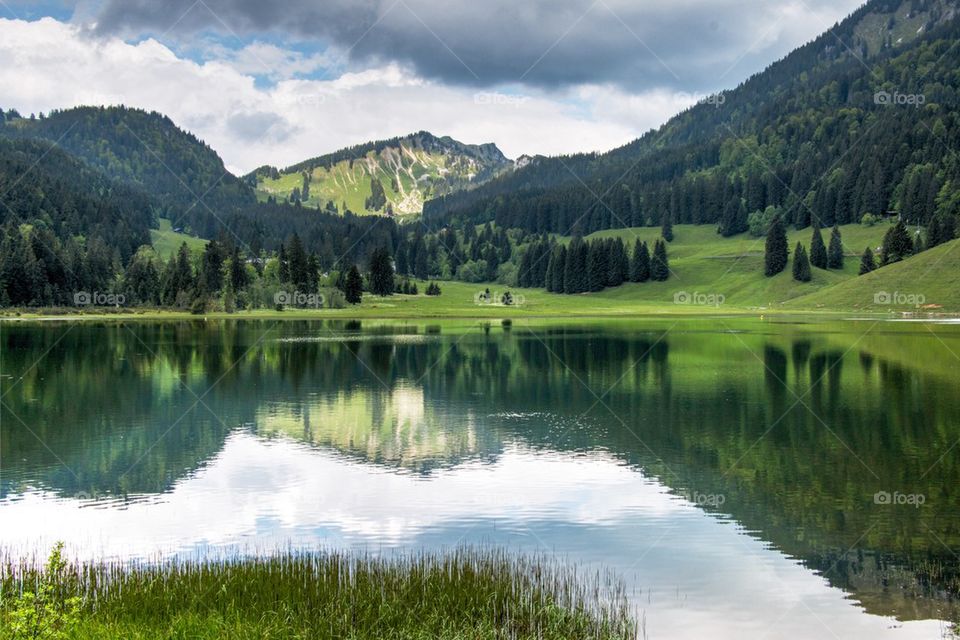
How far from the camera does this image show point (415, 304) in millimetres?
182625

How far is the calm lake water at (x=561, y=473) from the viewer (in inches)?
732

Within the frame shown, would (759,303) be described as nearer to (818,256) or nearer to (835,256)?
(818,256)

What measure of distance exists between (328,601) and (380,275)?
573ft

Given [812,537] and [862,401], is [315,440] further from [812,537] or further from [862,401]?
[862,401]

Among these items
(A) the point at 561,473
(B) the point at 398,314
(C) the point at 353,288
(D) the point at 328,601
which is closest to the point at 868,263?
(B) the point at 398,314

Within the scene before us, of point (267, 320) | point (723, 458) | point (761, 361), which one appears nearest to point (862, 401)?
point (723, 458)

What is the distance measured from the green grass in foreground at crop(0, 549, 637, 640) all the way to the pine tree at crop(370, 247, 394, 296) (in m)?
170

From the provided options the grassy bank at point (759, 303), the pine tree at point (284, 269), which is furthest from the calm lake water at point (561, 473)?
the pine tree at point (284, 269)

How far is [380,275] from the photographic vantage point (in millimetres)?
187625

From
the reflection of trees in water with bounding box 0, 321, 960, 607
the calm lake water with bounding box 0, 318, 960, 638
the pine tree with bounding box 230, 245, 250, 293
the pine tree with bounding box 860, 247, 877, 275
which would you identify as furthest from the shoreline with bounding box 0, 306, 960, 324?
the calm lake water with bounding box 0, 318, 960, 638

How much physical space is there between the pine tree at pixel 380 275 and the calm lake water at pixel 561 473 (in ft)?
405

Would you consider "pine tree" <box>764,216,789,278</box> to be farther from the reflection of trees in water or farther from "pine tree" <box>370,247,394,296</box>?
the reflection of trees in water

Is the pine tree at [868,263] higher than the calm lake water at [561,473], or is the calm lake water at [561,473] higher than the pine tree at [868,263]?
the pine tree at [868,263]

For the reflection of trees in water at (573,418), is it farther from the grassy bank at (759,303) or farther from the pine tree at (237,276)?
the pine tree at (237,276)
